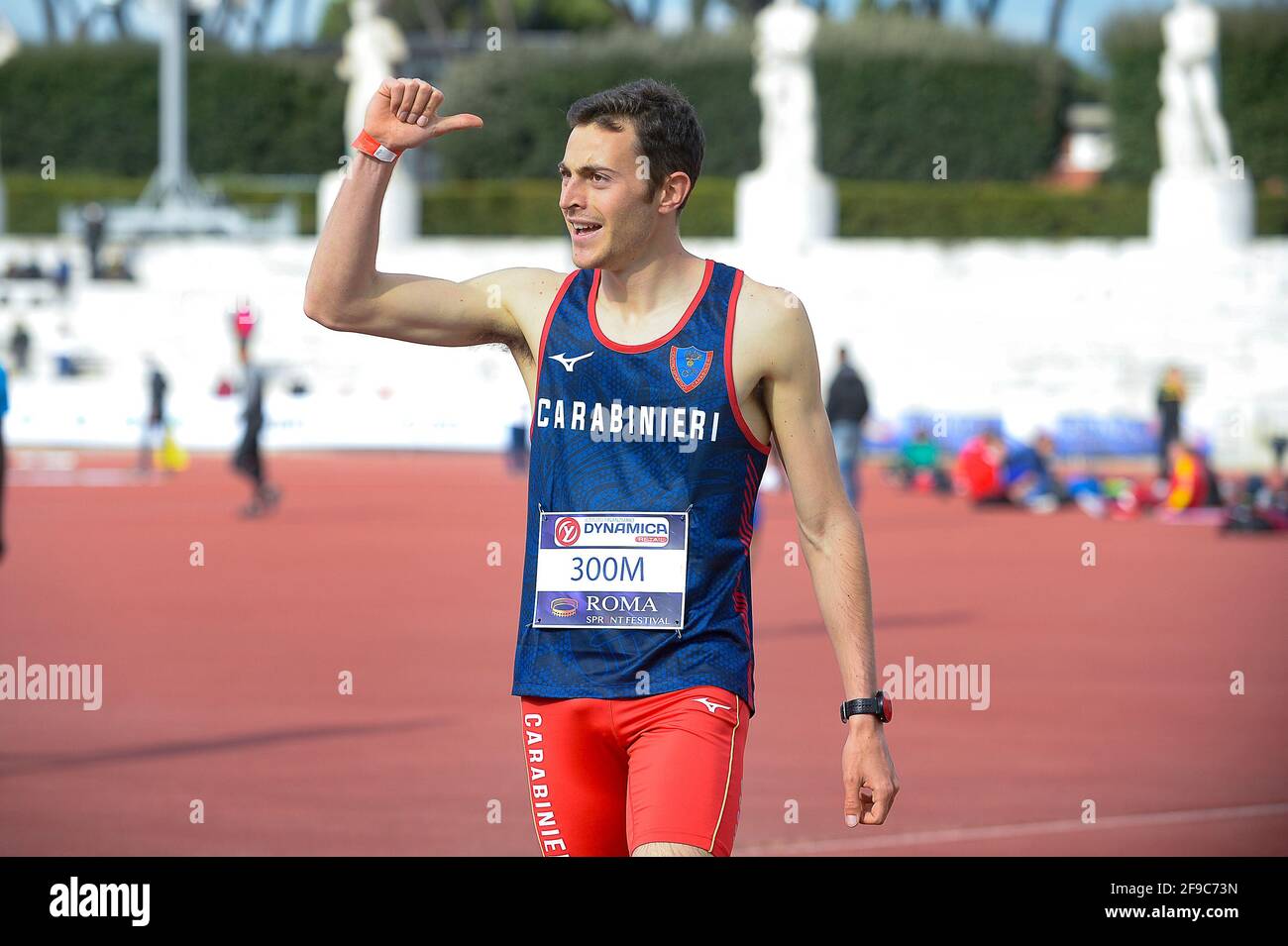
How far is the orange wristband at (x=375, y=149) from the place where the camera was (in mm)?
3820

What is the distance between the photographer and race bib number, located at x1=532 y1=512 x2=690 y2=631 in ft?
12.3

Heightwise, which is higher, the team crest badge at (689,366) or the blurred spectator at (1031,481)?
the blurred spectator at (1031,481)

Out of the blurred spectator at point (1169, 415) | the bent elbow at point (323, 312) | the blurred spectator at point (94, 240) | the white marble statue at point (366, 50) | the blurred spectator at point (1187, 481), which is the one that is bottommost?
the bent elbow at point (323, 312)

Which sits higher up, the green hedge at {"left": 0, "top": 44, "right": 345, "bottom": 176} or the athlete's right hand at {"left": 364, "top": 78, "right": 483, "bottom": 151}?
the green hedge at {"left": 0, "top": 44, "right": 345, "bottom": 176}

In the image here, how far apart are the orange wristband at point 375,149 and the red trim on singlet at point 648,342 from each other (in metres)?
0.43

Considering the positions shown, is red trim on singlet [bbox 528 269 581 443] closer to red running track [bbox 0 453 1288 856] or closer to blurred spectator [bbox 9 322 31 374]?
red running track [bbox 0 453 1288 856]

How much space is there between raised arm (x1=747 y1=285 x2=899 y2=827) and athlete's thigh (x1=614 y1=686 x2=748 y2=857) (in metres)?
0.22

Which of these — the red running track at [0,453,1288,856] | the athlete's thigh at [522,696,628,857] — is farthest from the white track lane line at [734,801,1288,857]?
the athlete's thigh at [522,696,628,857]

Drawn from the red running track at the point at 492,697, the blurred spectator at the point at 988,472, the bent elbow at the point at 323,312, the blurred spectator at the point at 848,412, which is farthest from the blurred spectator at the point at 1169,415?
the bent elbow at the point at 323,312

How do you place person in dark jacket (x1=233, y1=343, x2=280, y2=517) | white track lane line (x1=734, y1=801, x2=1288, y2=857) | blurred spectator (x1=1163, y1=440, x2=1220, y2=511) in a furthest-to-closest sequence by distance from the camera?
blurred spectator (x1=1163, y1=440, x2=1220, y2=511) → person in dark jacket (x1=233, y1=343, x2=280, y2=517) → white track lane line (x1=734, y1=801, x2=1288, y2=857)

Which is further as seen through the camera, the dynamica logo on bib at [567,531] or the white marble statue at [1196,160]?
the white marble statue at [1196,160]

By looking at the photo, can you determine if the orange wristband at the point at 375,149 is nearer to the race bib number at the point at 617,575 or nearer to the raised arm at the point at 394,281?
the raised arm at the point at 394,281
